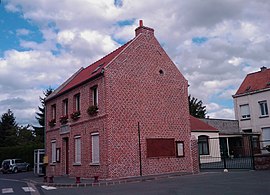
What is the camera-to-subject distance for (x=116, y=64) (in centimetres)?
1947

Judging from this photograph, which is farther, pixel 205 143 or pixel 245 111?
pixel 245 111

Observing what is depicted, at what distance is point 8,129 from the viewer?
56281mm

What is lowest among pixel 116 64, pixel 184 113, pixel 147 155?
pixel 147 155

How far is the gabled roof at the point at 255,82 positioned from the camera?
37.5m

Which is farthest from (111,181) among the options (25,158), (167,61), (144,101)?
(25,158)

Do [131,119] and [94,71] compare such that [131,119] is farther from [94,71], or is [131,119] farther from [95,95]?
[94,71]

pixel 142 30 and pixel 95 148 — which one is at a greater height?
pixel 142 30

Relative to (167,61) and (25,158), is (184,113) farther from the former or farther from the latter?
(25,158)

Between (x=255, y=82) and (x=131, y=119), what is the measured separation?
2437 cm

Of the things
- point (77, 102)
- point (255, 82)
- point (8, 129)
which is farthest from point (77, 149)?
point (8, 129)

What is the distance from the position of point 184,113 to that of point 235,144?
17.6 metres

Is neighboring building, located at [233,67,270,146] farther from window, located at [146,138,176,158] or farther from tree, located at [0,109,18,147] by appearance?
tree, located at [0,109,18,147]

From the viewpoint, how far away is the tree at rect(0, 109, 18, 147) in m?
54.0

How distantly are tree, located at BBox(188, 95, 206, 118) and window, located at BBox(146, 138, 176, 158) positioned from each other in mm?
41202
